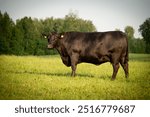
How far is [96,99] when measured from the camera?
26.7ft

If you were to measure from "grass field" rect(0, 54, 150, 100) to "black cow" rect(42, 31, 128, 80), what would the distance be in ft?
1.58

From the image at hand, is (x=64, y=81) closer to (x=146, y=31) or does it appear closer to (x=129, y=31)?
(x=129, y=31)

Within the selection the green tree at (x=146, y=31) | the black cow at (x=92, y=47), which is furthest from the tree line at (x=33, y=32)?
the black cow at (x=92, y=47)

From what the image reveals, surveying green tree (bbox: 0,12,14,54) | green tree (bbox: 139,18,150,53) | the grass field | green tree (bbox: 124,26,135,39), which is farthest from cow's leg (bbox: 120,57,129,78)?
green tree (bbox: 0,12,14,54)

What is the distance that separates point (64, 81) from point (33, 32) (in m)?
1.93

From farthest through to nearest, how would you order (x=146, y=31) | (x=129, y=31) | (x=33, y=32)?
(x=33, y=32), (x=129, y=31), (x=146, y=31)

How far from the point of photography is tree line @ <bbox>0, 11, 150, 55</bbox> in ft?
33.3

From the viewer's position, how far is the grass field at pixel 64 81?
8453 millimetres

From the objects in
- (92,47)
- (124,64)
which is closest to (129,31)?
(124,64)

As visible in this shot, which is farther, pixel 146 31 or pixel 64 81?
pixel 146 31

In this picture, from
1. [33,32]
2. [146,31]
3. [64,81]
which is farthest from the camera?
[33,32]

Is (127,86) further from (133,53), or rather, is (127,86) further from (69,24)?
(69,24)

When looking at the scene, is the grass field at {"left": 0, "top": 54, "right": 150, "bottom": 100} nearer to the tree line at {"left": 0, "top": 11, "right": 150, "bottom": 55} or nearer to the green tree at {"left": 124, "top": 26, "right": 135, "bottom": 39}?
the tree line at {"left": 0, "top": 11, "right": 150, "bottom": 55}

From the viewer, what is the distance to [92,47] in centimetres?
1027
